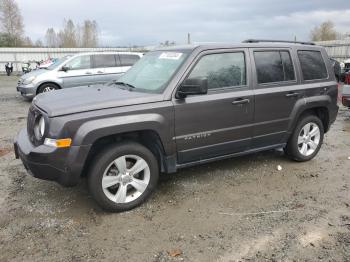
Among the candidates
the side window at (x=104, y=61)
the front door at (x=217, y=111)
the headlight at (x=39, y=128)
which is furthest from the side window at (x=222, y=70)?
the side window at (x=104, y=61)

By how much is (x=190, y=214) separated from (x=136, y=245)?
32.1 inches

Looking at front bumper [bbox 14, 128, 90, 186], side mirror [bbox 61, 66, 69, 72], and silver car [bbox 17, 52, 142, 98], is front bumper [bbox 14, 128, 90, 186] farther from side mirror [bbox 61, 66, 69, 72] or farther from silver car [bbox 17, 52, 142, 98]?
side mirror [bbox 61, 66, 69, 72]

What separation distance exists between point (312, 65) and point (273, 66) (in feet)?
2.87

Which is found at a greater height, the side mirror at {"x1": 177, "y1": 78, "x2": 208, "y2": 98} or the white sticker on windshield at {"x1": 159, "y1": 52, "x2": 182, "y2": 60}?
the white sticker on windshield at {"x1": 159, "y1": 52, "x2": 182, "y2": 60}

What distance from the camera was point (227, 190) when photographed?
183 inches

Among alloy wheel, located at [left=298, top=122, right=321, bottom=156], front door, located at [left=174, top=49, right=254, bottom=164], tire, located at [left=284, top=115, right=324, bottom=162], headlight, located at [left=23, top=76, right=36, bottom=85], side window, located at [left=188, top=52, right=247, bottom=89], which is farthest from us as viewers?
headlight, located at [left=23, top=76, right=36, bottom=85]

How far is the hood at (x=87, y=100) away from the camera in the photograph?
12.2 ft

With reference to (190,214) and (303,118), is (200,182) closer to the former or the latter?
(190,214)

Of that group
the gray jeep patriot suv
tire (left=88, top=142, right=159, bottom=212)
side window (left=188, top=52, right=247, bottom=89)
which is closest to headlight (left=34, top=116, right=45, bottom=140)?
the gray jeep patriot suv

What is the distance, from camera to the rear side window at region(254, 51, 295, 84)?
492cm

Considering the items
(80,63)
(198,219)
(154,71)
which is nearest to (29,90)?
(80,63)

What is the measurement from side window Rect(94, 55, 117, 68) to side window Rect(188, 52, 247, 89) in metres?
8.25

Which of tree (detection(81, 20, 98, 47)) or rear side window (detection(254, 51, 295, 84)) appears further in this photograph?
tree (detection(81, 20, 98, 47))

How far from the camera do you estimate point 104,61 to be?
12.3 meters
